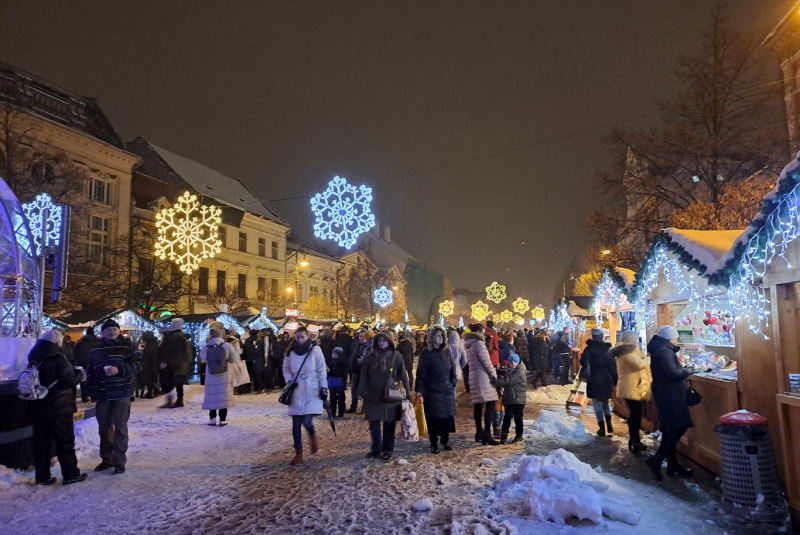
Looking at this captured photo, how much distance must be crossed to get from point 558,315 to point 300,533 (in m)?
28.5

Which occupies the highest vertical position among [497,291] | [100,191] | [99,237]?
[100,191]

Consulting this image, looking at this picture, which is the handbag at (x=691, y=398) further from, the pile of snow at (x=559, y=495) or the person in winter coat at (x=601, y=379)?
the person in winter coat at (x=601, y=379)

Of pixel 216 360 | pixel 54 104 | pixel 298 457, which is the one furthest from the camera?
pixel 54 104

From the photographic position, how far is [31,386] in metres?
6.17

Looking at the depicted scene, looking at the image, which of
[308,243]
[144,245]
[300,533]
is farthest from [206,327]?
[308,243]

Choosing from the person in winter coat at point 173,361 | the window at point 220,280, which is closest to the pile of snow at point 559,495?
the person in winter coat at point 173,361

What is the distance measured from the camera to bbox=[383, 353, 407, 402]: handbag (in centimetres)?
782

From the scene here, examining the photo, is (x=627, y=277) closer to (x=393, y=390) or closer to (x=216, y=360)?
(x=393, y=390)

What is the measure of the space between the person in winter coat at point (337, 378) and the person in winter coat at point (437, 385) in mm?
3853

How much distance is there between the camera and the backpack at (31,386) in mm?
6141

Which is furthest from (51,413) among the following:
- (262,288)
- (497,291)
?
(262,288)

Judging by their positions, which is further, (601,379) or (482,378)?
(601,379)

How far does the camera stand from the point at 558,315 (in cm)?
3173

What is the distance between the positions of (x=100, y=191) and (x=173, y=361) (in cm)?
2212
